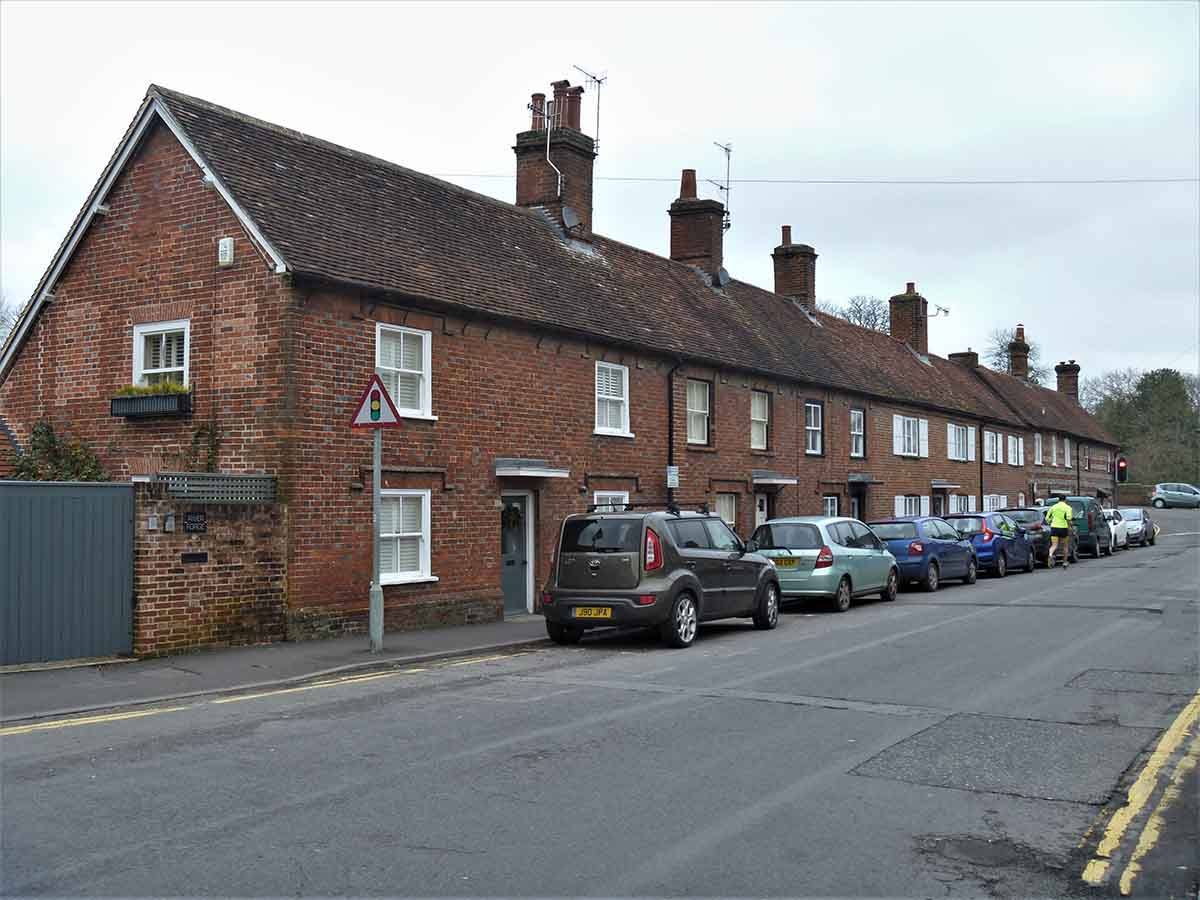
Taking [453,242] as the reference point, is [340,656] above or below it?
below

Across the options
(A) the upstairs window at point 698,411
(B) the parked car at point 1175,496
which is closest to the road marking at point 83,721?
(A) the upstairs window at point 698,411

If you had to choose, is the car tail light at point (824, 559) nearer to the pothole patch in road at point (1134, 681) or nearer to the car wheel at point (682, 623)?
the car wheel at point (682, 623)

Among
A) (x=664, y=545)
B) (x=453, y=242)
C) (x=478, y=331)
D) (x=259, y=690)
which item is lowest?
(x=259, y=690)

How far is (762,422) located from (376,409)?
1417 centimetres

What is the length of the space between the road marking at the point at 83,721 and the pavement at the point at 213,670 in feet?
0.80

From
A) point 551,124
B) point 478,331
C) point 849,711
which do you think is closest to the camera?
point 849,711

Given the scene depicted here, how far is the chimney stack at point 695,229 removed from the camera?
1164 inches

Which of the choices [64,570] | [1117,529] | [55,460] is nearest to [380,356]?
[64,570]

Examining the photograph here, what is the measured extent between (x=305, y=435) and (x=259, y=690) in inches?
173

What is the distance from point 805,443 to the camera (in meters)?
27.8

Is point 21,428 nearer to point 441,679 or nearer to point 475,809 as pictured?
point 441,679

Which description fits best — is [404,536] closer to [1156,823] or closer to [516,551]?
[516,551]

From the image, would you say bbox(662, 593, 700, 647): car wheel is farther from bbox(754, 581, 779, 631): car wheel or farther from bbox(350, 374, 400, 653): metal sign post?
bbox(350, 374, 400, 653): metal sign post

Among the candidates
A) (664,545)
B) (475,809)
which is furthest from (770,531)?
(475,809)
